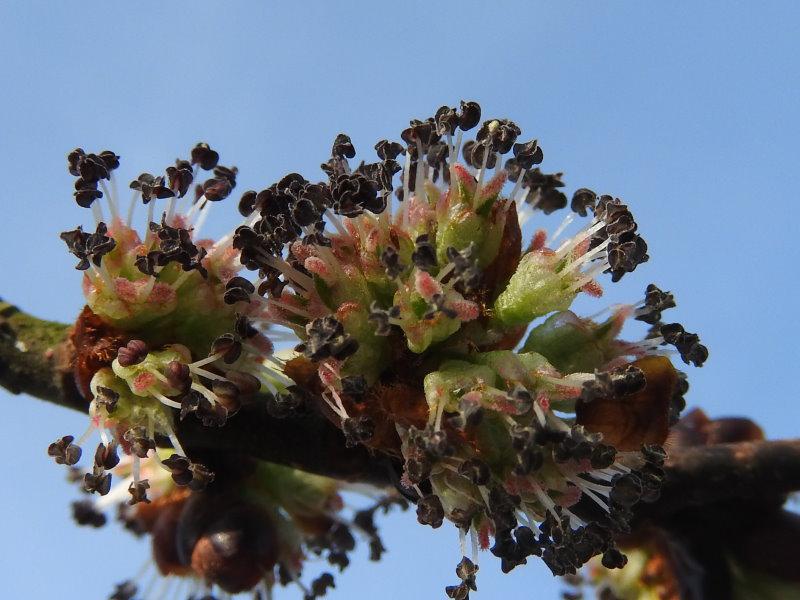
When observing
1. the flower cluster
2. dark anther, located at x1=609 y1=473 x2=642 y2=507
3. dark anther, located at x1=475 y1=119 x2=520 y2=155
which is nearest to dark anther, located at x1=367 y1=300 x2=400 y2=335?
the flower cluster

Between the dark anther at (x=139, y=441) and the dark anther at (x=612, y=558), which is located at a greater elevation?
the dark anther at (x=139, y=441)

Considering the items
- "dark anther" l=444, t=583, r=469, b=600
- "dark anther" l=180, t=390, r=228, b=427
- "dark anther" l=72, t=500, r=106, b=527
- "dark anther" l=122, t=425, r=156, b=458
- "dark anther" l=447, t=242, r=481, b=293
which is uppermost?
"dark anther" l=447, t=242, r=481, b=293

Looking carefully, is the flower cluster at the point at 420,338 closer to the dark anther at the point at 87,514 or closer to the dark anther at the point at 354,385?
the dark anther at the point at 354,385

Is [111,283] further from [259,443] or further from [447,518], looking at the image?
[447,518]

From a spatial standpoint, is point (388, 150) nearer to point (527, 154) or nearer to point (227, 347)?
point (527, 154)

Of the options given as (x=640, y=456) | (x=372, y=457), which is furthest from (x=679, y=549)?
(x=372, y=457)

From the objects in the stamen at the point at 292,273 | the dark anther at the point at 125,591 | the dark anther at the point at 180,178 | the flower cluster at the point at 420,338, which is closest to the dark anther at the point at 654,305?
the flower cluster at the point at 420,338

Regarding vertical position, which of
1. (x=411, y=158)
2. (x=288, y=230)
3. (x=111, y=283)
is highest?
(x=411, y=158)

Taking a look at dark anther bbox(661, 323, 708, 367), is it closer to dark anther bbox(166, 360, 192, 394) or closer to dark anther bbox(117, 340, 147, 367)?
dark anther bbox(166, 360, 192, 394)
